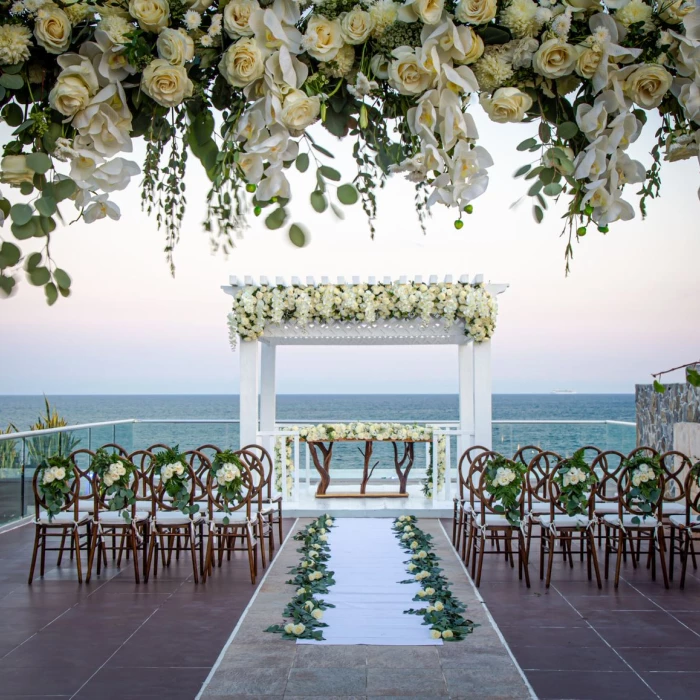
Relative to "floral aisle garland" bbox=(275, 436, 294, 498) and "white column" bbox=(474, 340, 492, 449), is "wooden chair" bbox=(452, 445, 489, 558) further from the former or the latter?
"floral aisle garland" bbox=(275, 436, 294, 498)

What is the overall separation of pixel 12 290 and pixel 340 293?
7.54 m

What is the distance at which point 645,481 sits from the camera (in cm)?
544

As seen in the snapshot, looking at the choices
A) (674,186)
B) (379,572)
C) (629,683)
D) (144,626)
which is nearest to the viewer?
(629,683)

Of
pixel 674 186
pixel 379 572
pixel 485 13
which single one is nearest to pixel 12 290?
pixel 485 13

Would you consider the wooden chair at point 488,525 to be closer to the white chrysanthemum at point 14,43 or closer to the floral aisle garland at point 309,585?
the floral aisle garland at point 309,585

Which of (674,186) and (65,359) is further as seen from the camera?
(65,359)

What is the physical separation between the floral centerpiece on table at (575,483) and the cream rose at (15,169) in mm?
4768

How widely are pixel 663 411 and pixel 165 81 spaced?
9745 mm

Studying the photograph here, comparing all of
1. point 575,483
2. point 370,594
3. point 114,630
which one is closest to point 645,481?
point 575,483

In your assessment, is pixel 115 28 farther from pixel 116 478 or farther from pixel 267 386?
pixel 267 386

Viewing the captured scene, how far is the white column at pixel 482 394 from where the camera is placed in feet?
28.6

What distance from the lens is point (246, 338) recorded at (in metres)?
8.91

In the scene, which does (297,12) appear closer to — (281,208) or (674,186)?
(281,208)

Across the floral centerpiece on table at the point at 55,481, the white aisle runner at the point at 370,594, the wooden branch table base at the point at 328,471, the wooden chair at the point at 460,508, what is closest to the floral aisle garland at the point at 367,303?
the wooden branch table base at the point at 328,471
